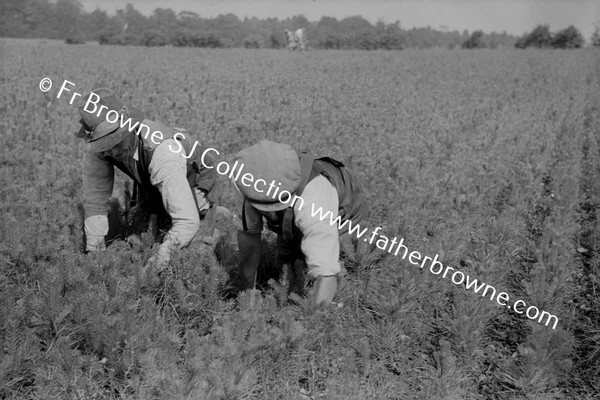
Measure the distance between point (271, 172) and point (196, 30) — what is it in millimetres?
37543

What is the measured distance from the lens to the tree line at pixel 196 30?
25.3 m

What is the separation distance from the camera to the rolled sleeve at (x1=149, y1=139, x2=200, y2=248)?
3.41 meters

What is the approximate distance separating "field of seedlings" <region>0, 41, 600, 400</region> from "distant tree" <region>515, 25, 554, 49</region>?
48293 mm

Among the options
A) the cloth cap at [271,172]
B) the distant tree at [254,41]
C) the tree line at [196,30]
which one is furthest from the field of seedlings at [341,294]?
the distant tree at [254,41]

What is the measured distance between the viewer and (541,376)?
2873 mm

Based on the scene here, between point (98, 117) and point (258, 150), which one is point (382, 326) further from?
point (98, 117)

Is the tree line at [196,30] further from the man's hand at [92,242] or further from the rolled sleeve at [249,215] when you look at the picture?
the rolled sleeve at [249,215]

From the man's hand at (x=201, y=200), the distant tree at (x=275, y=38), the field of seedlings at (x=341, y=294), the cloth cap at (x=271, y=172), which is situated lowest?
the field of seedlings at (x=341, y=294)

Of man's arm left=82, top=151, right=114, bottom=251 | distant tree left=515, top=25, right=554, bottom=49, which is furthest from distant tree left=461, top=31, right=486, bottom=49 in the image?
man's arm left=82, top=151, right=114, bottom=251

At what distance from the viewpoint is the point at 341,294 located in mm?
3562

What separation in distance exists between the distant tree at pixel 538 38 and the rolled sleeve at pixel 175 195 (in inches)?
2063

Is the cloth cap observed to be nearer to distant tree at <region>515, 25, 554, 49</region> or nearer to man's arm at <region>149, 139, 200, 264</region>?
man's arm at <region>149, 139, 200, 264</region>

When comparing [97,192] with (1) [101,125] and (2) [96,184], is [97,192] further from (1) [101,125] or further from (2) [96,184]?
(1) [101,125]

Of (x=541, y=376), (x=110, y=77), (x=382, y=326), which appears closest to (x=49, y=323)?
(x=382, y=326)
